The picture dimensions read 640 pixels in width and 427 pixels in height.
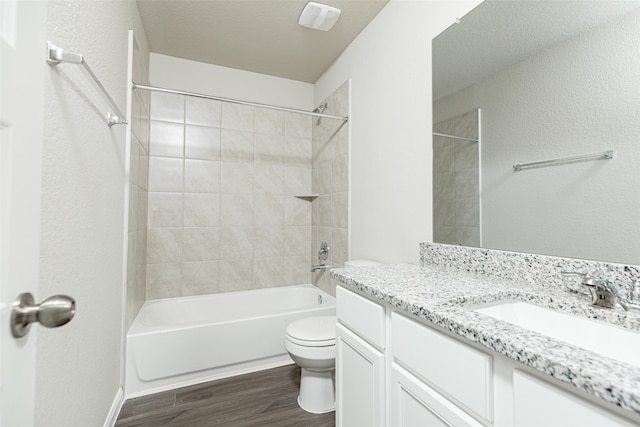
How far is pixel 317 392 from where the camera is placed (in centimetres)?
164

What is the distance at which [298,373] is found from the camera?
2.01 m

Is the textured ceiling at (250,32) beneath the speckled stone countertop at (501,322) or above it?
above

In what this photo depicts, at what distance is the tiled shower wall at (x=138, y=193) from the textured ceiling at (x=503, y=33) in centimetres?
184

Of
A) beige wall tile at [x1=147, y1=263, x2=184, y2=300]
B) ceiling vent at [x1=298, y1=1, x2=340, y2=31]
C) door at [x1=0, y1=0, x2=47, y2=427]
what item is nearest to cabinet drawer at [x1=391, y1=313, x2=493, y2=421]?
door at [x1=0, y1=0, x2=47, y2=427]

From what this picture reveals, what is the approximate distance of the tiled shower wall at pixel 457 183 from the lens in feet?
4.33

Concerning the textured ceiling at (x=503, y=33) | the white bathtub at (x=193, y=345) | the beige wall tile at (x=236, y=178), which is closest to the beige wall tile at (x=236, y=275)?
the white bathtub at (x=193, y=345)

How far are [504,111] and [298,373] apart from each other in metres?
1.95

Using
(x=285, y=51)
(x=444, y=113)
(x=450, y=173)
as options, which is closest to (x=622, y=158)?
(x=450, y=173)

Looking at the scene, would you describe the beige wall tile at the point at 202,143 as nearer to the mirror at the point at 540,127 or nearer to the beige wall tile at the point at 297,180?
the beige wall tile at the point at 297,180

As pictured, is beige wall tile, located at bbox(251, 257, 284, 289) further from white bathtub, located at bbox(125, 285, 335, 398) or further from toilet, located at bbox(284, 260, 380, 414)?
toilet, located at bbox(284, 260, 380, 414)

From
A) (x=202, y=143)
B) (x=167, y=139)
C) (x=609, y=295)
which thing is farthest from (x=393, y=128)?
(x=167, y=139)

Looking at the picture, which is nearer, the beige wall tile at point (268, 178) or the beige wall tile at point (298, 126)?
the beige wall tile at point (268, 178)

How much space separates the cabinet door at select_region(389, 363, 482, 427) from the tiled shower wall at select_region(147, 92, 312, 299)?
2.05 meters

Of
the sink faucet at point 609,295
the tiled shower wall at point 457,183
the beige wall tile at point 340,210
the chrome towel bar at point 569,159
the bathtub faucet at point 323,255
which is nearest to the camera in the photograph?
the sink faucet at point 609,295
